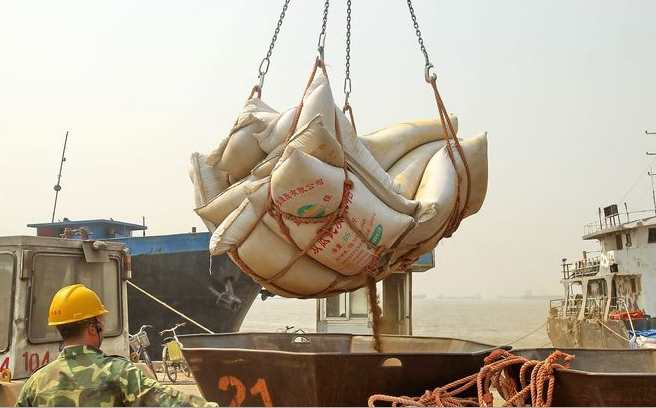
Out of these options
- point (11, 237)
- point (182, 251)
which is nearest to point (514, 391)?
point (11, 237)

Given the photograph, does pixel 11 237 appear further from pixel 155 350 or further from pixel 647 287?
pixel 647 287

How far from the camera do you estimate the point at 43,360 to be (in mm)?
3857

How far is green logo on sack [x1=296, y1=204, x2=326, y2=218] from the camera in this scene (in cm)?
350

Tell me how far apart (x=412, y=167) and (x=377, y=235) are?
0.88m

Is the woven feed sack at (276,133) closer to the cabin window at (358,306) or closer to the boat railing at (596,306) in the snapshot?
the cabin window at (358,306)

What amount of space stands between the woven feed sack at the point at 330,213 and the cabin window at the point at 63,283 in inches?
58.0

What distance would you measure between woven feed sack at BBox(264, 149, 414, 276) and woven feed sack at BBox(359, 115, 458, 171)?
2.71 ft

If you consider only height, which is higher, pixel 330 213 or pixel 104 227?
pixel 104 227

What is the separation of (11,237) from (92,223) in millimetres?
13530

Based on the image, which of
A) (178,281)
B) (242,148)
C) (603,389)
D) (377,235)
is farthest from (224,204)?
(178,281)

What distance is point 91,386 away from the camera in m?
2.14

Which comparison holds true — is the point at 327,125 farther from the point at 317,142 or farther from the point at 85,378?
the point at 85,378

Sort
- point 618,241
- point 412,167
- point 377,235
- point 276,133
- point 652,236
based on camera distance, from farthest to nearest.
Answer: point 618,241 < point 652,236 < point 412,167 < point 276,133 < point 377,235

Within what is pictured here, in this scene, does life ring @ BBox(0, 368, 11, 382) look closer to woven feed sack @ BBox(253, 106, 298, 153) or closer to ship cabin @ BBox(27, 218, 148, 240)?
woven feed sack @ BBox(253, 106, 298, 153)
